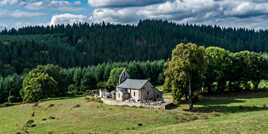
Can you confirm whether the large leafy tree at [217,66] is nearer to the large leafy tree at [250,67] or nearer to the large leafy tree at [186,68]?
the large leafy tree at [250,67]

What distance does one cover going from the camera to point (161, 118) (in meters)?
46.2

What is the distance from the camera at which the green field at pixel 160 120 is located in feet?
113

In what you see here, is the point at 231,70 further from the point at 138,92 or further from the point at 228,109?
the point at 138,92

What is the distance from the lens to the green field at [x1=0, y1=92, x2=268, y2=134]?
34.4 meters

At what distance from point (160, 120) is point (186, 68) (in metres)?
14.3

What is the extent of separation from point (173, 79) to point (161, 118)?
14338mm

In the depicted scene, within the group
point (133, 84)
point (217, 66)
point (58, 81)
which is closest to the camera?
point (217, 66)

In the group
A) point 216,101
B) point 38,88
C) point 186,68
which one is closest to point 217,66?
point 216,101

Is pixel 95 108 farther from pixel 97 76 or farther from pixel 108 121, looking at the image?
pixel 97 76

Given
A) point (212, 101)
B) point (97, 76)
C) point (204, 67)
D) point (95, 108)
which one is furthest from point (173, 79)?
point (97, 76)

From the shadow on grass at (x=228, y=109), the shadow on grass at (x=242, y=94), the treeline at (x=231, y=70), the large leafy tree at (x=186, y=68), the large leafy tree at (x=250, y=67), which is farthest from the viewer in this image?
the large leafy tree at (x=250, y=67)

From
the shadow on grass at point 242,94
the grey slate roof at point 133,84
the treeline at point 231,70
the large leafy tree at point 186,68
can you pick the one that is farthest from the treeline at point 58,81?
the shadow on grass at point 242,94

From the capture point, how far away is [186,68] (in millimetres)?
54000

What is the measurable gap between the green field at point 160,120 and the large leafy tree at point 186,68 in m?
4.54
